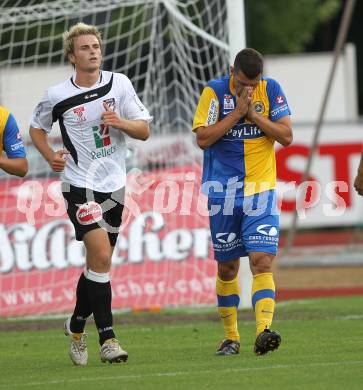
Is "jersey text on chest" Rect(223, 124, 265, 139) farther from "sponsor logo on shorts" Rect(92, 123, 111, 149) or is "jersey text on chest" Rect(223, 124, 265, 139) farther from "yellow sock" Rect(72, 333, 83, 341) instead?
"yellow sock" Rect(72, 333, 83, 341)

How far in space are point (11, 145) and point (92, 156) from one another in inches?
23.1

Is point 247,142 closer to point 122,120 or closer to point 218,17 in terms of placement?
point 122,120

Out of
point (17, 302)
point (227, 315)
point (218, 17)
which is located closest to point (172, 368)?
point (227, 315)

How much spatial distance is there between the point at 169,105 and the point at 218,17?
4.26ft

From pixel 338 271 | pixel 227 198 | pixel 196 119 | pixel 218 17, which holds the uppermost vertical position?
pixel 218 17

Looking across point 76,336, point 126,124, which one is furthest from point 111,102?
point 76,336

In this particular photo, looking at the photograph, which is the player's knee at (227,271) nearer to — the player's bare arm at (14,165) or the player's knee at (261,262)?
the player's knee at (261,262)

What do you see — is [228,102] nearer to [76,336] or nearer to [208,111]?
[208,111]

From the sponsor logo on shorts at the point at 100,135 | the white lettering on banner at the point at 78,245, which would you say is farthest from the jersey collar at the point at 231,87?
the white lettering on banner at the point at 78,245

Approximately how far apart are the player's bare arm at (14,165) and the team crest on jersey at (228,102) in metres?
1.53

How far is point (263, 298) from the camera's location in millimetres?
9391

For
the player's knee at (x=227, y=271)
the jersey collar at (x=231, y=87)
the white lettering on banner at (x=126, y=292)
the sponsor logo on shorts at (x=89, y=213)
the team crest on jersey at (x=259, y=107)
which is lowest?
the white lettering on banner at (x=126, y=292)

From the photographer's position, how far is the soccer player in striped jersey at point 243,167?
372 inches

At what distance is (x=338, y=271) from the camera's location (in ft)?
66.2
